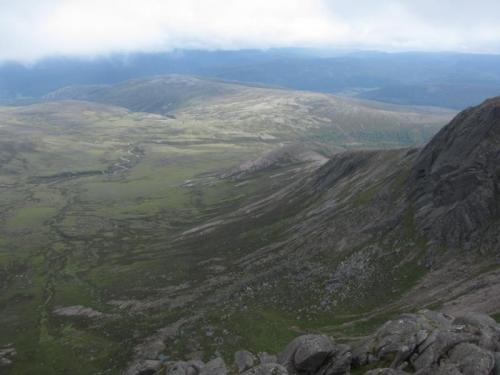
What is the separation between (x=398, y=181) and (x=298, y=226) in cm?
2763

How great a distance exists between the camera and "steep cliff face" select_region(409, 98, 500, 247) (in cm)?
8269

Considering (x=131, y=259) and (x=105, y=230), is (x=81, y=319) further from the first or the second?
(x=105, y=230)

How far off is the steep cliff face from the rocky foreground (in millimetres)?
41629

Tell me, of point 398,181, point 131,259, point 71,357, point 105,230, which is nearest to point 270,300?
point 71,357

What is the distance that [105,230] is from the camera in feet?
616

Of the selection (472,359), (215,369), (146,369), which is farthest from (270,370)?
(146,369)

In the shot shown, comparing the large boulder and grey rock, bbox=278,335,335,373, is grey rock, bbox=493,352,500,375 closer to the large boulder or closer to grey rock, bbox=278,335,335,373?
the large boulder

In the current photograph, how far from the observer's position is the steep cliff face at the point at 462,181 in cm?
8269

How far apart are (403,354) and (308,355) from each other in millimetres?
9119

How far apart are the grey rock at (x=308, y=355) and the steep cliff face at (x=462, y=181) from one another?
47.5 metres

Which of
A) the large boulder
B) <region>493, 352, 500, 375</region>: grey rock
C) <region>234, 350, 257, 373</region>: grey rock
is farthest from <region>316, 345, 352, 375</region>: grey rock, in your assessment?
<region>493, 352, 500, 375</region>: grey rock

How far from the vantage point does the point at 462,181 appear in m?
90.2

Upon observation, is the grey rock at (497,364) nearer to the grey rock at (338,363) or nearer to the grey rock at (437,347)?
the grey rock at (437,347)

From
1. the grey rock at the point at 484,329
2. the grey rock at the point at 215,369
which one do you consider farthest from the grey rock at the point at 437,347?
the grey rock at the point at 215,369
